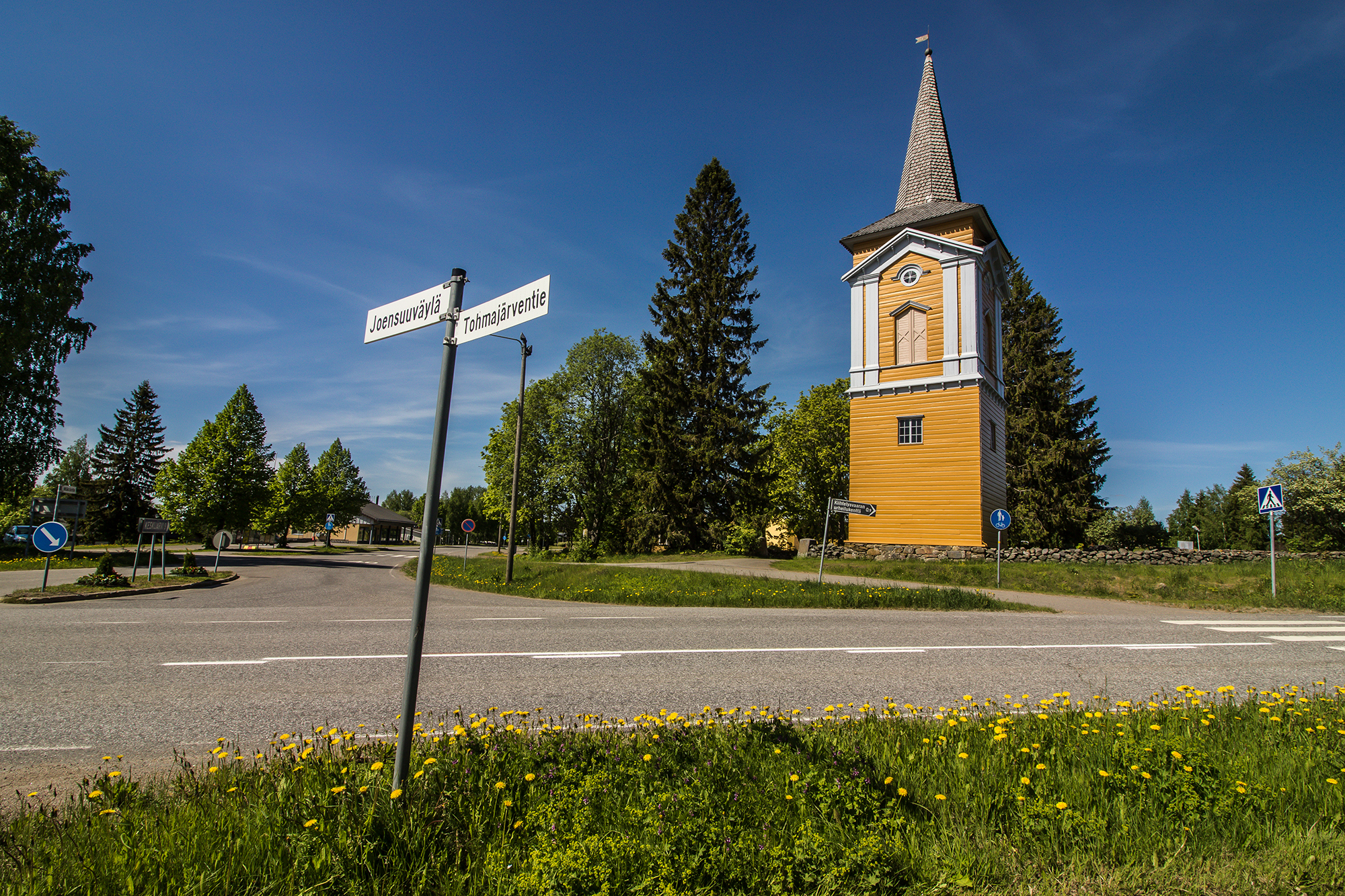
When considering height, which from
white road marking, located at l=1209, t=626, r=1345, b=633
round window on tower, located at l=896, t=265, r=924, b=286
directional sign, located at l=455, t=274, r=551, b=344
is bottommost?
white road marking, located at l=1209, t=626, r=1345, b=633

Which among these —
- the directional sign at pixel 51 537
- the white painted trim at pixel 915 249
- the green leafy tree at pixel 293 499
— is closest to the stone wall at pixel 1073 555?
the white painted trim at pixel 915 249

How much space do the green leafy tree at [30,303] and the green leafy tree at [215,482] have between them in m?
14.0

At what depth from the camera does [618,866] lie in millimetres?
2502

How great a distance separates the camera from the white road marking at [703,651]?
24.5 ft

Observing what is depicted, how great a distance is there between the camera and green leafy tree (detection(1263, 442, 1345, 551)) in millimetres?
44188

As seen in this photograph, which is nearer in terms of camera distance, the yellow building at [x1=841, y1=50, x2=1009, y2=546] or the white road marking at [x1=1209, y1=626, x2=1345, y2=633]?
the white road marking at [x1=1209, y1=626, x2=1345, y2=633]

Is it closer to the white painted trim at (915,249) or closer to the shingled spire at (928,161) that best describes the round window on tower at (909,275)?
the white painted trim at (915,249)

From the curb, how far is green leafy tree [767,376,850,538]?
31.0 meters

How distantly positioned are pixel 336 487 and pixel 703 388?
193 ft

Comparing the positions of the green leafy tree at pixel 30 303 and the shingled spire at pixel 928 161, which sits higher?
the shingled spire at pixel 928 161

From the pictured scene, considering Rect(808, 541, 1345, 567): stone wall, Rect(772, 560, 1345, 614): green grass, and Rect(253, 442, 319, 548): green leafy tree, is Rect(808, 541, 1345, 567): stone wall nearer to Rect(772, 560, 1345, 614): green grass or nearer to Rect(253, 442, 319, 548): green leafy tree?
Rect(772, 560, 1345, 614): green grass

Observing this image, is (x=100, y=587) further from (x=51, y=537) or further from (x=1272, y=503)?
(x=1272, y=503)

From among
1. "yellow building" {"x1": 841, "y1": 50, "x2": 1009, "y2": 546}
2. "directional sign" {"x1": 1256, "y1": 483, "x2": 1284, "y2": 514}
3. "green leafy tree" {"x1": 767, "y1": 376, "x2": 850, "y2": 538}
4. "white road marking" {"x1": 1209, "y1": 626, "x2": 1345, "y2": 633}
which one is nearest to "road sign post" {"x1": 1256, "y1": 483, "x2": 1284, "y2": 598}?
"directional sign" {"x1": 1256, "y1": 483, "x2": 1284, "y2": 514}

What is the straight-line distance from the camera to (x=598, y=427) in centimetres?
4350
